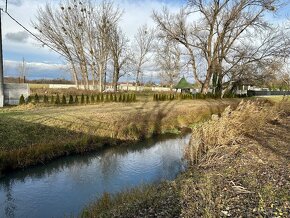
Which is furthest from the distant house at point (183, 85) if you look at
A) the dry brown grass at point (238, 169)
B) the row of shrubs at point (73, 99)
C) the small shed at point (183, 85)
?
the dry brown grass at point (238, 169)

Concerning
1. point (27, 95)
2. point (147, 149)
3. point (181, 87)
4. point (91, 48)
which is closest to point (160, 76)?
point (181, 87)

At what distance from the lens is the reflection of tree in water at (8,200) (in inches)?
266

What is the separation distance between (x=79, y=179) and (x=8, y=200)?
2.21 m

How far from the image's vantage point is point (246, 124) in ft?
36.7

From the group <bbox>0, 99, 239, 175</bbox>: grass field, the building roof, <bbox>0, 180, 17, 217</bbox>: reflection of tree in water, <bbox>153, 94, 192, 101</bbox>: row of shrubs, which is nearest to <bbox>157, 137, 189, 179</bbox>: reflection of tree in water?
→ <bbox>0, 99, 239, 175</bbox>: grass field

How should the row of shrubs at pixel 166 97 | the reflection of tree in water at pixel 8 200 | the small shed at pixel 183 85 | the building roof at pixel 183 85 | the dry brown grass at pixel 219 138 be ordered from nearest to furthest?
the reflection of tree in water at pixel 8 200 < the dry brown grass at pixel 219 138 < the row of shrubs at pixel 166 97 < the small shed at pixel 183 85 < the building roof at pixel 183 85

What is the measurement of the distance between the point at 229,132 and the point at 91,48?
2603 centimetres

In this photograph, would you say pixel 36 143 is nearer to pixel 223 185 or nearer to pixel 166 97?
pixel 223 185

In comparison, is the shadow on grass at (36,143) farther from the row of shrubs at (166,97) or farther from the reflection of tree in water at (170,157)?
the row of shrubs at (166,97)

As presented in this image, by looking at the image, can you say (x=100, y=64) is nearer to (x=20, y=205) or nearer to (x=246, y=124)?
(x=246, y=124)

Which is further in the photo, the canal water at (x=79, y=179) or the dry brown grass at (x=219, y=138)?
the dry brown grass at (x=219, y=138)

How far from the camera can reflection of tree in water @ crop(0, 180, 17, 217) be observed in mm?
6749

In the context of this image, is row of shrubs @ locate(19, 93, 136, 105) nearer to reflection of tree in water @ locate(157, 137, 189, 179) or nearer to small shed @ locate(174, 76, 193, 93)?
reflection of tree in water @ locate(157, 137, 189, 179)

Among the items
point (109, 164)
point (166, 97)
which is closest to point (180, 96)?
point (166, 97)
